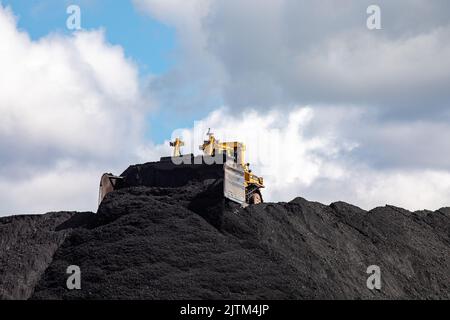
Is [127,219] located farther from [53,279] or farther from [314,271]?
[314,271]

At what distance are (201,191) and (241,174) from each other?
2272 millimetres

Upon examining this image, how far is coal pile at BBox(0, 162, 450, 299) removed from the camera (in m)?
26.0

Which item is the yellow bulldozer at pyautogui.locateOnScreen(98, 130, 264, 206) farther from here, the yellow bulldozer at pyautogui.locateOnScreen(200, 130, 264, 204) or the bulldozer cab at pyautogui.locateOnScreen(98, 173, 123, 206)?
the yellow bulldozer at pyautogui.locateOnScreen(200, 130, 264, 204)

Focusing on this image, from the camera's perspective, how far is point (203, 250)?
2759cm

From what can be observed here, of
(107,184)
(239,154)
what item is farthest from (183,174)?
(239,154)

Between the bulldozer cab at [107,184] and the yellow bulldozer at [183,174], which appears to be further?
the bulldozer cab at [107,184]

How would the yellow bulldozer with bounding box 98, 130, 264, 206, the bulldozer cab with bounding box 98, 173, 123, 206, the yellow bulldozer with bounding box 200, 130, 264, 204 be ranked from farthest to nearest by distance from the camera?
the yellow bulldozer with bounding box 200, 130, 264, 204 → the bulldozer cab with bounding box 98, 173, 123, 206 → the yellow bulldozer with bounding box 98, 130, 264, 206

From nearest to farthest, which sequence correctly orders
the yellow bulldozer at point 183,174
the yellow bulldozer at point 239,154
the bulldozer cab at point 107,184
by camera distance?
the yellow bulldozer at point 183,174 → the bulldozer cab at point 107,184 → the yellow bulldozer at point 239,154


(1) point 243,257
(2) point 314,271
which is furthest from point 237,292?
(2) point 314,271

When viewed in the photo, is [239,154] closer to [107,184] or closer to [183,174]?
[183,174]

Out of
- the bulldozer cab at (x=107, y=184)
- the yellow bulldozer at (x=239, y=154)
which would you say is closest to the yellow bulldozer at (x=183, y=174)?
the bulldozer cab at (x=107, y=184)

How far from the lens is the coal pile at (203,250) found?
25984 millimetres

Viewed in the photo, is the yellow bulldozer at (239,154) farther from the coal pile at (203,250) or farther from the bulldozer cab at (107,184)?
the bulldozer cab at (107,184)

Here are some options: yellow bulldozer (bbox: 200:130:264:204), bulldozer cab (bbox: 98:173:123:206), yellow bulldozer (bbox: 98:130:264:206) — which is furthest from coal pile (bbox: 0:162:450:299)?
yellow bulldozer (bbox: 200:130:264:204)
